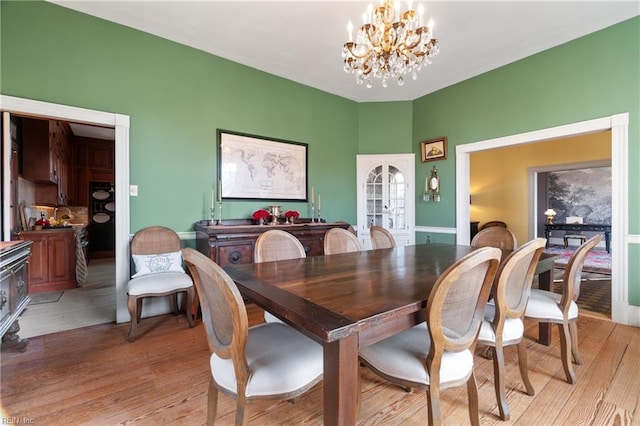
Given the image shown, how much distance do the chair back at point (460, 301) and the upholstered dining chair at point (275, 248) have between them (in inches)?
47.0

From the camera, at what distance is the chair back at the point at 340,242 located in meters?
2.50

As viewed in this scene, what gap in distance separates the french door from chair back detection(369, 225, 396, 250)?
1.79 meters

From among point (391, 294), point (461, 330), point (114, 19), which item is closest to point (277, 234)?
point (391, 294)

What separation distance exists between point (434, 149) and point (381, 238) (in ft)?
7.39

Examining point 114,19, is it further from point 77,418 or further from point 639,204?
point 639,204

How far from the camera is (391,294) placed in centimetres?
122

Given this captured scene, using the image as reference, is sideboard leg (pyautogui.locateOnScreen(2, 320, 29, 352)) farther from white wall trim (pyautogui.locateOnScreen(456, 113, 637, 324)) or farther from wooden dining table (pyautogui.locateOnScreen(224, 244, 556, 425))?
white wall trim (pyautogui.locateOnScreen(456, 113, 637, 324))

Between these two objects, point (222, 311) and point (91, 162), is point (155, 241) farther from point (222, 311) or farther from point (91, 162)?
point (91, 162)

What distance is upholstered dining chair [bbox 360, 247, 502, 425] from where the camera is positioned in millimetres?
1032

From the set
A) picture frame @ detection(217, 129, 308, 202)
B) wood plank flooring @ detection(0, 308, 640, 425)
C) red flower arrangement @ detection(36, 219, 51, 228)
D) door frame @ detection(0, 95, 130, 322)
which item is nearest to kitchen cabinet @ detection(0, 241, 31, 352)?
wood plank flooring @ detection(0, 308, 640, 425)

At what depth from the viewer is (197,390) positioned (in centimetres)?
173

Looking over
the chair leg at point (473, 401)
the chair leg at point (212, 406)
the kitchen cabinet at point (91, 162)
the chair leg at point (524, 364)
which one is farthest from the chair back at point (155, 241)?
the kitchen cabinet at point (91, 162)

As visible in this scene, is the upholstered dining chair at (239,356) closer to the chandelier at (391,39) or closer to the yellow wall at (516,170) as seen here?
the chandelier at (391,39)

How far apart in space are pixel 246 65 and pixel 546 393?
420 centimetres
